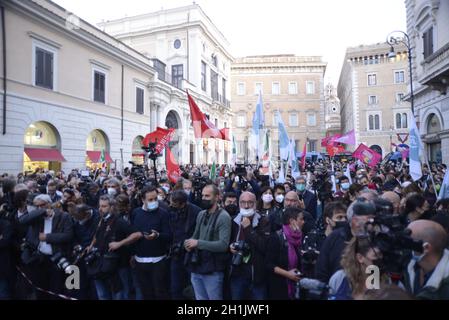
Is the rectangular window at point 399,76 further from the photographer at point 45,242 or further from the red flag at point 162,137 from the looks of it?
the photographer at point 45,242

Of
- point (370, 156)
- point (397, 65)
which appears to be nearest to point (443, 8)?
point (370, 156)

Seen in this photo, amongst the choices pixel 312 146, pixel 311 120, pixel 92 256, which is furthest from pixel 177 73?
pixel 92 256

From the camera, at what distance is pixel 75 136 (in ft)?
62.3

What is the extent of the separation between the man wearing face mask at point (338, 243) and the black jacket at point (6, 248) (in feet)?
13.5

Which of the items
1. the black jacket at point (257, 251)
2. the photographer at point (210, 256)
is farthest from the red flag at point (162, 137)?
the black jacket at point (257, 251)

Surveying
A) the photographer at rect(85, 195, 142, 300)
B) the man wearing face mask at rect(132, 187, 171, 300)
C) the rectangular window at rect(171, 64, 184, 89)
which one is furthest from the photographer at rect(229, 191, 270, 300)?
the rectangular window at rect(171, 64, 184, 89)

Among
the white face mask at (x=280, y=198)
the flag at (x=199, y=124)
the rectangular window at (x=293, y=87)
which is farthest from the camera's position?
the rectangular window at (x=293, y=87)

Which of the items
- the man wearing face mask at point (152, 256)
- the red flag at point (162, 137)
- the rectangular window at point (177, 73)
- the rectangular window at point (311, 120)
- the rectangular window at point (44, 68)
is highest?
the rectangular window at point (177, 73)

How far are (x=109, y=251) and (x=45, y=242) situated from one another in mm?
995

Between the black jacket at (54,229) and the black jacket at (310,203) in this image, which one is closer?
the black jacket at (54,229)

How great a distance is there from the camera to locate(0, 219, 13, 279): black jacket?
14.6ft

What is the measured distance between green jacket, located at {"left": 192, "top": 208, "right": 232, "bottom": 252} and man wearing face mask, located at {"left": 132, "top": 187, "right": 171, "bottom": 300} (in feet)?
2.10

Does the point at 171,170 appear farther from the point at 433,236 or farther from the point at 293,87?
the point at 293,87

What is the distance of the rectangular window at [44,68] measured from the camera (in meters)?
16.6
